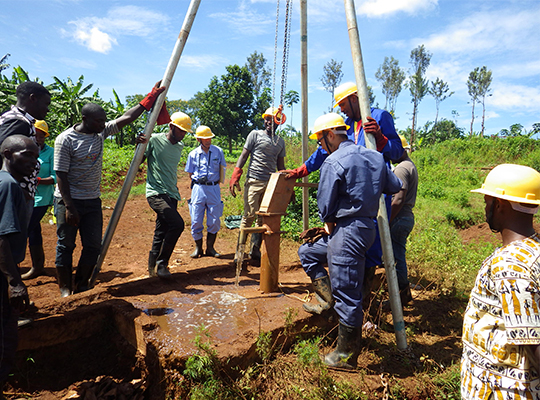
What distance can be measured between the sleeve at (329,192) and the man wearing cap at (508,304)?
125cm

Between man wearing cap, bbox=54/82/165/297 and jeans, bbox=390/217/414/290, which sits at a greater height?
man wearing cap, bbox=54/82/165/297

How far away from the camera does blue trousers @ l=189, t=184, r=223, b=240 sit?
5.75m

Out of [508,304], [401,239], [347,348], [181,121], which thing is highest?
[181,121]

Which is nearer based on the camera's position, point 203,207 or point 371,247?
point 371,247

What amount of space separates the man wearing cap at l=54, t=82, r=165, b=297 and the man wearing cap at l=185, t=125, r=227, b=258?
1.76 m

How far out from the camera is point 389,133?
3.71 metres

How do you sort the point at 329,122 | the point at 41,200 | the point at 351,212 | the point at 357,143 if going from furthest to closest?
the point at 41,200, the point at 357,143, the point at 329,122, the point at 351,212

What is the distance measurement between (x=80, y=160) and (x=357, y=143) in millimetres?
2922

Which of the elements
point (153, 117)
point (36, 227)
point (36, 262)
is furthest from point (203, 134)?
point (36, 262)

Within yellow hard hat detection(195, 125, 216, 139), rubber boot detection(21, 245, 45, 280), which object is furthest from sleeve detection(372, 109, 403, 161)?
rubber boot detection(21, 245, 45, 280)

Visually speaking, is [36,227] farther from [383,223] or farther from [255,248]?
[383,223]

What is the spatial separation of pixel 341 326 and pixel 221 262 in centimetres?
279

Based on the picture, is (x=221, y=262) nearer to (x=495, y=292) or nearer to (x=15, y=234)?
(x=15, y=234)

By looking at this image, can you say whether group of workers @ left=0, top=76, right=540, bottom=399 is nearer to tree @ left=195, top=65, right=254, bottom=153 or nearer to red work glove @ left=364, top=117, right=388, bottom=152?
red work glove @ left=364, top=117, right=388, bottom=152
